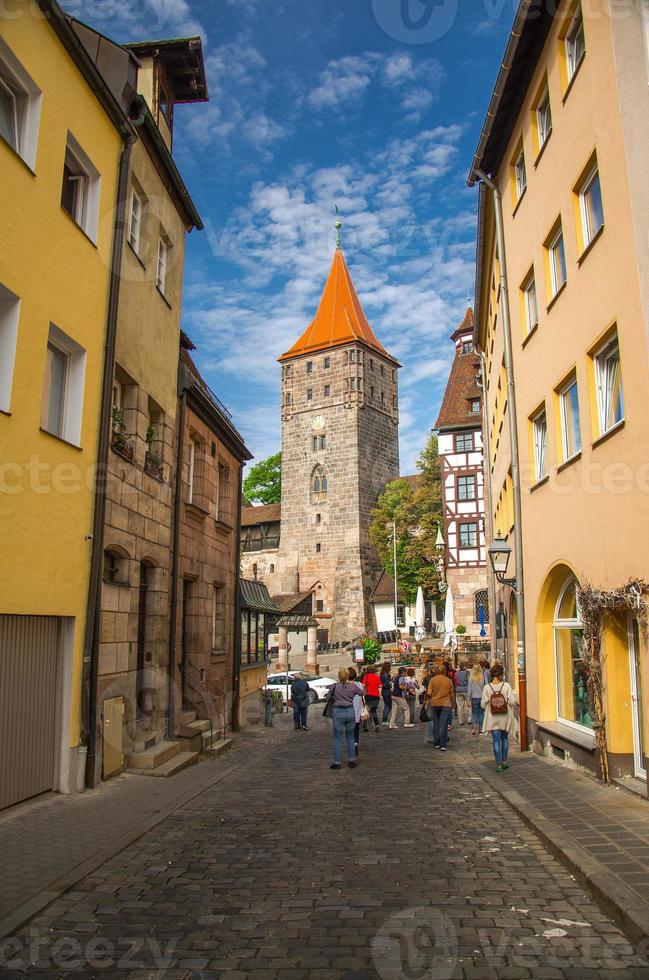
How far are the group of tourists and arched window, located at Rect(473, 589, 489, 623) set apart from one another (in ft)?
65.4

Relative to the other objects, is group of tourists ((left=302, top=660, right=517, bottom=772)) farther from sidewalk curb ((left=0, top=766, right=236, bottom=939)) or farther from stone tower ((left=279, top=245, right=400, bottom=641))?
stone tower ((left=279, top=245, right=400, bottom=641))

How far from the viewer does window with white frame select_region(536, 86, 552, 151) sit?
41.0 ft

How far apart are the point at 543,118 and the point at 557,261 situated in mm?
2721

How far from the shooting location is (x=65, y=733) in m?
9.23

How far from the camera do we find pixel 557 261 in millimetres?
12391

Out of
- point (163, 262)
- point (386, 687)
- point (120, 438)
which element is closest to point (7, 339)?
point (120, 438)

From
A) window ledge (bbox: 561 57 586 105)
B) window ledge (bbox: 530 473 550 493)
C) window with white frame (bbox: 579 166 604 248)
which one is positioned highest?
window ledge (bbox: 561 57 586 105)

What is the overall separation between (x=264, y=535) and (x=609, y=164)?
209 feet

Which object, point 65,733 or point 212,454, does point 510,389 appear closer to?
point 212,454

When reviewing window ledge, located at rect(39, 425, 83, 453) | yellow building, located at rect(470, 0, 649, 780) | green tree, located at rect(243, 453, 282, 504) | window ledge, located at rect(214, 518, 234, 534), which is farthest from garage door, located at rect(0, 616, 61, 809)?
green tree, located at rect(243, 453, 282, 504)

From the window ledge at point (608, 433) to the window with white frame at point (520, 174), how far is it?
656 centimetres

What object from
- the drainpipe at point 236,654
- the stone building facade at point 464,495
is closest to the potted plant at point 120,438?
the drainpipe at point 236,654

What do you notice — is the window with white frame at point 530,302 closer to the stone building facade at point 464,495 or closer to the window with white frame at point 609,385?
the window with white frame at point 609,385

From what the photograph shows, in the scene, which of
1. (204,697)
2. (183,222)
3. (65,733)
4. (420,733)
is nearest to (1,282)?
(65,733)
